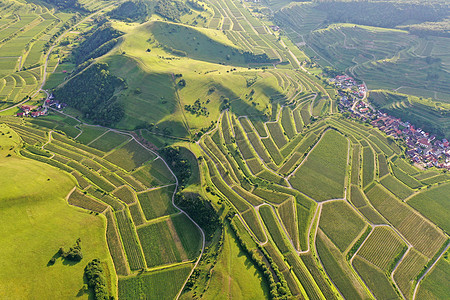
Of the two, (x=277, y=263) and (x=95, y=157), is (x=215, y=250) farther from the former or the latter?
(x=95, y=157)

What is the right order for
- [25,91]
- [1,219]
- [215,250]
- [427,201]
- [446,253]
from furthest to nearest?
[25,91] < [427,201] < [446,253] < [215,250] < [1,219]

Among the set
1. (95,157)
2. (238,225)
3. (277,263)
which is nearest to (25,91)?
(95,157)

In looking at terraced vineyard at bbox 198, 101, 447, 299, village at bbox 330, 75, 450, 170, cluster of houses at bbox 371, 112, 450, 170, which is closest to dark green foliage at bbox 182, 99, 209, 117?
terraced vineyard at bbox 198, 101, 447, 299

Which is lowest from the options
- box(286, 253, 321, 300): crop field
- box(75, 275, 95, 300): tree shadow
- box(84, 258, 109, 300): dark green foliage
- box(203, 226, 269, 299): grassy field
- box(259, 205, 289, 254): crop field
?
box(75, 275, 95, 300): tree shadow

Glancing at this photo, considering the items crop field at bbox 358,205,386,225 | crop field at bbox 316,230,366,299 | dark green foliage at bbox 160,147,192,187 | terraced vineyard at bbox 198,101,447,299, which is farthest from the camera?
dark green foliage at bbox 160,147,192,187

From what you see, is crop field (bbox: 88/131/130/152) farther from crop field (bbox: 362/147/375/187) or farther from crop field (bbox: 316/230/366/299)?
crop field (bbox: 362/147/375/187)

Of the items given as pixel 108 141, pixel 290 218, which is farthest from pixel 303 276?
pixel 108 141
